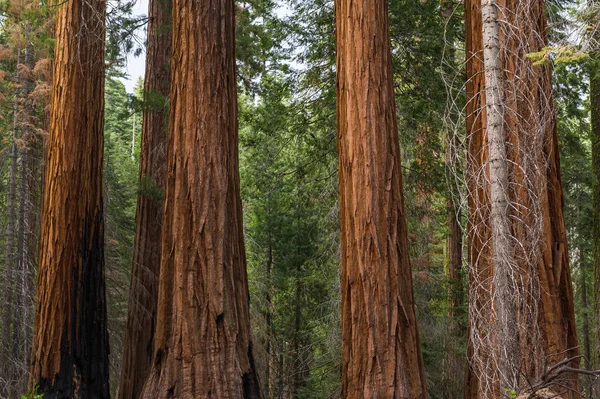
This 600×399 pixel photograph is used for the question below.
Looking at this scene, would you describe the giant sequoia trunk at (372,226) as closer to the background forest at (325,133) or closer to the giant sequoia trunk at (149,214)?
the background forest at (325,133)

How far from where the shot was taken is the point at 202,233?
7777 mm

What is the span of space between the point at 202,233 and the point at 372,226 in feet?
7.11

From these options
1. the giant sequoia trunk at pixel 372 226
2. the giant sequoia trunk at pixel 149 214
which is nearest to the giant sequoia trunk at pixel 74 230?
the giant sequoia trunk at pixel 149 214

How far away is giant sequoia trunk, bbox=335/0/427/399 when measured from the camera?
249 inches

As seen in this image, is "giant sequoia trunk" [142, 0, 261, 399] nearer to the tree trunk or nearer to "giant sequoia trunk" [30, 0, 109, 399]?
"giant sequoia trunk" [30, 0, 109, 399]

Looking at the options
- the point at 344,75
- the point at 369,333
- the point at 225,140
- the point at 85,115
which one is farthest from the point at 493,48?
the point at 85,115

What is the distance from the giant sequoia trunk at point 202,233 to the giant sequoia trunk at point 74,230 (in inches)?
90.5

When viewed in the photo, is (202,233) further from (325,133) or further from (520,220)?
(325,133)

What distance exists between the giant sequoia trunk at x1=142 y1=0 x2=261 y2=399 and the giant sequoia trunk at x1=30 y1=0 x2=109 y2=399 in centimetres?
230

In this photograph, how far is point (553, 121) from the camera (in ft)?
21.6

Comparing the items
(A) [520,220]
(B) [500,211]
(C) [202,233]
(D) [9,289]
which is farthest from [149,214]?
(A) [520,220]

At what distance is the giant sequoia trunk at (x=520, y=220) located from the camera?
589 cm

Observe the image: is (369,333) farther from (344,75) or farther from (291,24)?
(291,24)

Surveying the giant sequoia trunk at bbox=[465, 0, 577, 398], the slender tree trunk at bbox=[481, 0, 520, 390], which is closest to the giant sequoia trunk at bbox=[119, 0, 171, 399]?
the giant sequoia trunk at bbox=[465, 0, 577, 398]
